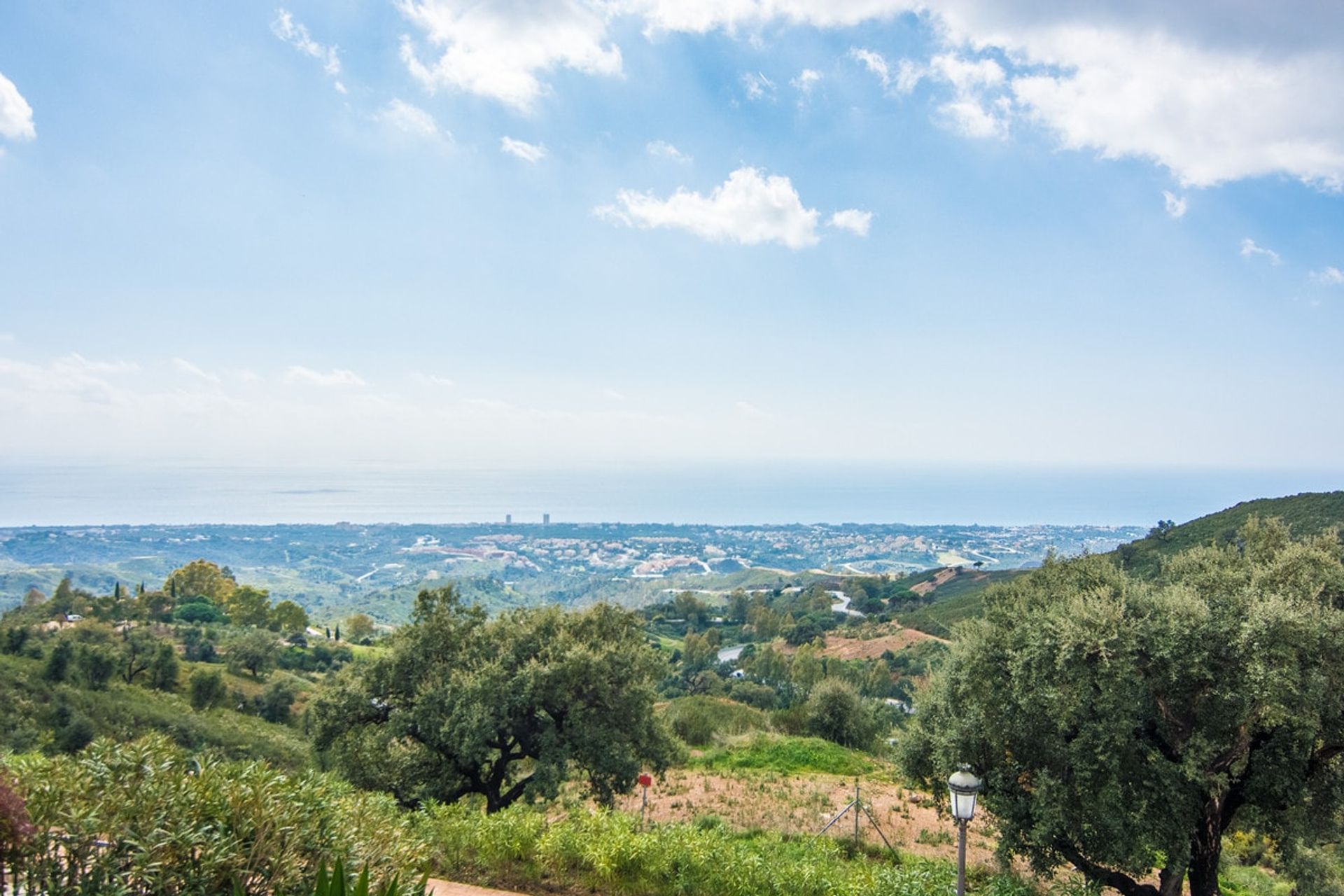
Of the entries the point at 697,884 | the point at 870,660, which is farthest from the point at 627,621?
the point at 870,660

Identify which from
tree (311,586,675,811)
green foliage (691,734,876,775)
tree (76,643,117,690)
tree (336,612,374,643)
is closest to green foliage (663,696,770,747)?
green foliage (691,734,876,775)

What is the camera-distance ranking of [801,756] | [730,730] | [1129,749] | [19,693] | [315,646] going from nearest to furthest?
[1129,749] → [801,756] → [19,693] → [730,730] → [315,646]

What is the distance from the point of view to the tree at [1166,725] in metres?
7.82

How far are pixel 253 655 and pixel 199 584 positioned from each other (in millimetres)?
37708

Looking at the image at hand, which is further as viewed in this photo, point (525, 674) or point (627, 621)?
point (627, 621)

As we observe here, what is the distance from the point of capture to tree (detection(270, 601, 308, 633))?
59.6 metres

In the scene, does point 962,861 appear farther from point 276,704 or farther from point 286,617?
point 286,617

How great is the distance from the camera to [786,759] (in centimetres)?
1919

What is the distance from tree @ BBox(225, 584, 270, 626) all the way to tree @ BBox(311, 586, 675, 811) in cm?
5351

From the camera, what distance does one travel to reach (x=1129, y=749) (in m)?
8.14

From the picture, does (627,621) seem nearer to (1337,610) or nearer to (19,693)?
(1337,610)

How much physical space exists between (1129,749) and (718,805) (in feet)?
28.7

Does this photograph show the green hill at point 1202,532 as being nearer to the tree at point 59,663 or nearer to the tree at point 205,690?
the tree at point 205,690

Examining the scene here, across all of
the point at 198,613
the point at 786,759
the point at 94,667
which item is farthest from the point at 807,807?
the point at 198,613
